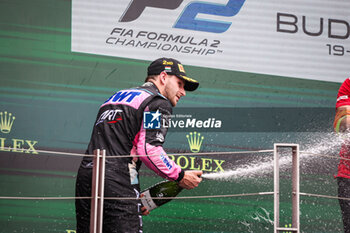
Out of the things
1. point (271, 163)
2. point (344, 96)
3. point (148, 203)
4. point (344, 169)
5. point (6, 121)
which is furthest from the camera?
point (271, 163)

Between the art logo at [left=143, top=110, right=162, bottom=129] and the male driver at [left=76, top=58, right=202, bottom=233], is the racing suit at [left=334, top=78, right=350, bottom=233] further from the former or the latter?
the art logo at [left=143, top=110, right=162, bottom=129]

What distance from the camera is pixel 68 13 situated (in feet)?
12.9

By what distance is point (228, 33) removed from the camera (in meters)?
4.14

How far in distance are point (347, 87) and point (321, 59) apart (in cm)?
86

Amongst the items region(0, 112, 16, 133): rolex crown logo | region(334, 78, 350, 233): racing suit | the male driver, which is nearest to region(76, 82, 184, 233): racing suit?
the male driver

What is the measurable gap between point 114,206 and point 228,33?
1957 millimetres

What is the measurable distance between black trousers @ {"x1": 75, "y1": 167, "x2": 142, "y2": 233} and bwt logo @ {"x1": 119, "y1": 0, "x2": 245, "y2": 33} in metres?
1.63

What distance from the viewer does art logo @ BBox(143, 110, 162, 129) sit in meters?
2.68

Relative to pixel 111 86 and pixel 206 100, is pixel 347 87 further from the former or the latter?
pixel 111 86

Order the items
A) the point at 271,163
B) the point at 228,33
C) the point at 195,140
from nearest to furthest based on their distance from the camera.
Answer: the point at 195,140, the point at 228,33, the point at 271,163

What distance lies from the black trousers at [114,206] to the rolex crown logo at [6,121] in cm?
127

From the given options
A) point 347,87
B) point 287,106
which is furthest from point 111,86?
point 347,87

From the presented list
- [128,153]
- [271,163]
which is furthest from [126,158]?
[271,163]

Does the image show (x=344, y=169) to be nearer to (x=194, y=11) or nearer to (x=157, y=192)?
(x=157, y=192)
